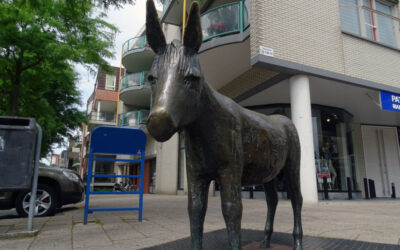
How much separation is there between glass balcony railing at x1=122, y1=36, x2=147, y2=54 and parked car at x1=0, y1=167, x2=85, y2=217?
54.0 ft

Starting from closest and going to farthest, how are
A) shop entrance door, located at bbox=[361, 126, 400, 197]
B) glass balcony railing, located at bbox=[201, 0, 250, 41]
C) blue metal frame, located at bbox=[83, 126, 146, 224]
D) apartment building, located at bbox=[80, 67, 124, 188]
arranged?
blue metal frame, located at bbox=[83, 126, 146, 224] < glass balcony railing, located at bbox=[201, 0, 250, 41] < shop entrance door, located at bbox=[361, 126, 400, 197] < apartment building, located at bbox=[80, 67, 124, 188]

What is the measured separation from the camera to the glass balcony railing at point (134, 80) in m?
21.4

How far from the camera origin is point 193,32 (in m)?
1.48

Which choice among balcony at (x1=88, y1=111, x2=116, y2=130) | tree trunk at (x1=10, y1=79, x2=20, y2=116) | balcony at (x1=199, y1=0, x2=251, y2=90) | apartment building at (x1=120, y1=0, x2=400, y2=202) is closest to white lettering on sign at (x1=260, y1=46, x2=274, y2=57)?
apartment building at (x1=120, y1=0, x2=400, y2=202)

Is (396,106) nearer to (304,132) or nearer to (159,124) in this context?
(304,132)

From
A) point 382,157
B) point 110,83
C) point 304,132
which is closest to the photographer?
point 304,132

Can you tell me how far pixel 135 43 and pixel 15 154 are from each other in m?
19.7

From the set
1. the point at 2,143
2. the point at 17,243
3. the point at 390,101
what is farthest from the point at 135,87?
the point at 17,243

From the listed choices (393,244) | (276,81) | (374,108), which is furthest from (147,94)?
(393,244)

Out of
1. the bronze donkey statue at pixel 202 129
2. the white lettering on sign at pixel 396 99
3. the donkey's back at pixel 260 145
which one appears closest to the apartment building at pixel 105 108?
the white lettering on sign at pixel 396 99

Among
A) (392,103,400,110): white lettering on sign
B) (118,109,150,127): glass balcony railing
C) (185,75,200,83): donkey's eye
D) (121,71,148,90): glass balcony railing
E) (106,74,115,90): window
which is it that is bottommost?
(185,75,200,83): donkey's eye

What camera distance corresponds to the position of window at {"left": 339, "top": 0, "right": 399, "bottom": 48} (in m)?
10.7

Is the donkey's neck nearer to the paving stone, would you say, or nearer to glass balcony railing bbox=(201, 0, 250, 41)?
the paving stone

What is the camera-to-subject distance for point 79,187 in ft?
22.3
